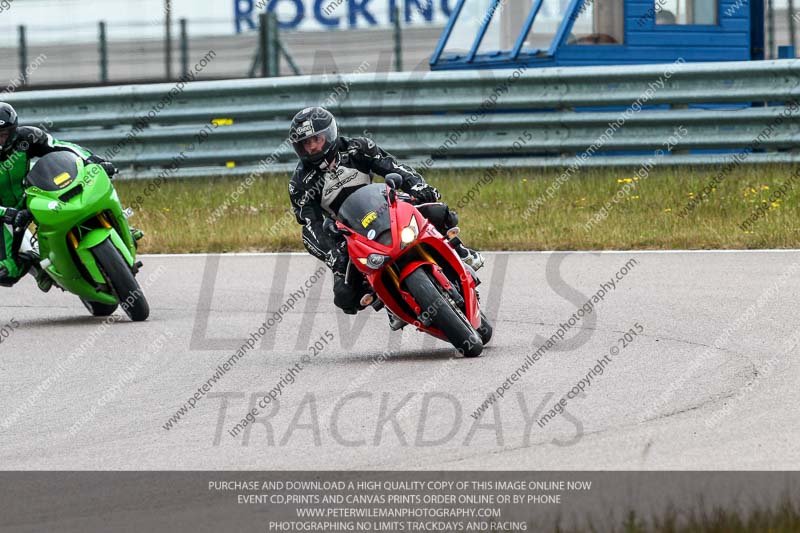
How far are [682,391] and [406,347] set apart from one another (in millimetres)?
2490

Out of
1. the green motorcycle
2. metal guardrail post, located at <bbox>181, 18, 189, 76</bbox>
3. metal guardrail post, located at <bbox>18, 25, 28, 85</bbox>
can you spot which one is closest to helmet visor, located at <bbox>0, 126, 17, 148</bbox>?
the green motorcycle

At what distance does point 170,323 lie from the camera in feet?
36.0

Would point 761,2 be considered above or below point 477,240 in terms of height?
above

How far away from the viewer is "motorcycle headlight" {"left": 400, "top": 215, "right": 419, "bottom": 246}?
28.7ft

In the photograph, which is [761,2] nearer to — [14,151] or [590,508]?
[14,151]

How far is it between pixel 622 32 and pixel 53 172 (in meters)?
9.35

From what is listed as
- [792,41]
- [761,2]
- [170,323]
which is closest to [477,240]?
[170,323]

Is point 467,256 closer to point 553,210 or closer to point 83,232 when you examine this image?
point 83,232

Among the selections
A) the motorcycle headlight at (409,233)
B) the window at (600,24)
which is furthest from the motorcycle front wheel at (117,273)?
the window at (600,24)

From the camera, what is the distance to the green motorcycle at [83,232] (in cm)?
1077

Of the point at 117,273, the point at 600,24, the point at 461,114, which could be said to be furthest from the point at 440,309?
the point at 600,24

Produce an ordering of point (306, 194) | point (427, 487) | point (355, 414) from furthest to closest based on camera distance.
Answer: point (306, 194)
point (355, 414)
point (427, 487)

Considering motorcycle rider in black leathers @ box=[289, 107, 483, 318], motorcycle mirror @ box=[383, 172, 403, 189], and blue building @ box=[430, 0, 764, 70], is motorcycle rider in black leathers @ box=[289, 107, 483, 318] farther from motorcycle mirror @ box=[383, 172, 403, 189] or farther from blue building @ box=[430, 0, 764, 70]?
blue building @ box=[430, 0, 764, 70]

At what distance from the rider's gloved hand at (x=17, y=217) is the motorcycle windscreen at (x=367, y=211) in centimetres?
297
